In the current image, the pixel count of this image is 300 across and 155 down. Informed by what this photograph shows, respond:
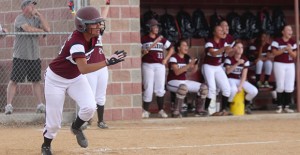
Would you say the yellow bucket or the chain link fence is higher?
the chain link fence

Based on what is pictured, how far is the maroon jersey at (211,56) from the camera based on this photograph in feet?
47.6

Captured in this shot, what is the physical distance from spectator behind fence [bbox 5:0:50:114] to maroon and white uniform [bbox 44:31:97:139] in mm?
4378

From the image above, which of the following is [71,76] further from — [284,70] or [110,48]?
[284,70]

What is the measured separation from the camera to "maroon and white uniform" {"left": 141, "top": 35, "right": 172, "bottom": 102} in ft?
45.0

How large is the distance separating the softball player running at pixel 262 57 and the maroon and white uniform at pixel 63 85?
27.2ft

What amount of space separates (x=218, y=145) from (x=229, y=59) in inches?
235

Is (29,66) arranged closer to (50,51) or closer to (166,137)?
(50,51)

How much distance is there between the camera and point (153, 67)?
1376cm

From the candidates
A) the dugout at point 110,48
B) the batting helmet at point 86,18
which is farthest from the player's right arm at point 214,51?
the batting helmet at point 86,18

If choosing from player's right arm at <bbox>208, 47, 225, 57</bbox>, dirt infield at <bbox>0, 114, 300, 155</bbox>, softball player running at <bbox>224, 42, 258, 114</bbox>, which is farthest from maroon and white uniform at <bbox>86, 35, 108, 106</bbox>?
softball player running at <bbox>224, 42, 258, 114</bbox>

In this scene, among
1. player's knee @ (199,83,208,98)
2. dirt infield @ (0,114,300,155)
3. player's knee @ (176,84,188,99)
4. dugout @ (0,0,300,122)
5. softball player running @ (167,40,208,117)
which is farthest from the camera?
player's knee @ (199,83,208,98)

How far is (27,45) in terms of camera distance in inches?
486

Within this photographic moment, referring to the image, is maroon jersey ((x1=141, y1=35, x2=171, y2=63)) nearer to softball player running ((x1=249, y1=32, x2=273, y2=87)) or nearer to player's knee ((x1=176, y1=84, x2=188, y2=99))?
player's knee ((x1=176, y1=84, x2=188, y2=99))

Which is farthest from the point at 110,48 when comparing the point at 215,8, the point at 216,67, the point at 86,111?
the point at 86,111
